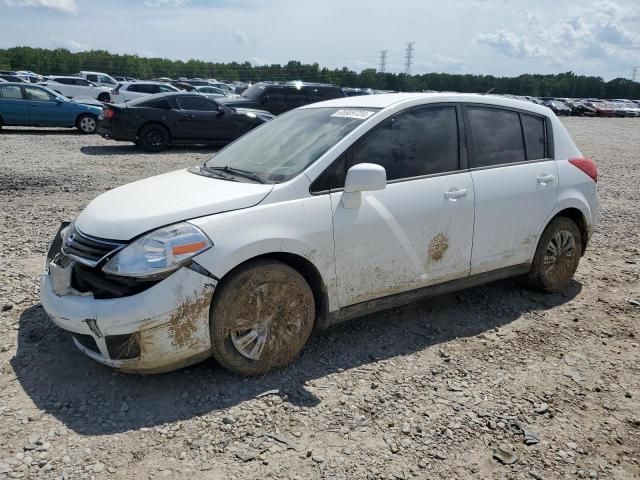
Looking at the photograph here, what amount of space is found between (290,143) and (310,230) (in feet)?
2.90

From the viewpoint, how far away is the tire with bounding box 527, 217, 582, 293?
496 cm

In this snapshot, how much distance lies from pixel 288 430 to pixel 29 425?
1413 millimetres

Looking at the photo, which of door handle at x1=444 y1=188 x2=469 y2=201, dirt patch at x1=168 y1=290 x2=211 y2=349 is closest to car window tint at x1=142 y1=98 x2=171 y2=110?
door handle at x1=444 y1=188 x2=469 y2=201

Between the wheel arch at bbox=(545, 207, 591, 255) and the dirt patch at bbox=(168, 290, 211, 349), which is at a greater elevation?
the wheel arch at bbox=(545, 207, 591, 255)

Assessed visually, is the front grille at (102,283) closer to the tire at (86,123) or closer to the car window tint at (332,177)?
the car window tint at (332,177)

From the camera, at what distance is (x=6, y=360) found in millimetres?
3713

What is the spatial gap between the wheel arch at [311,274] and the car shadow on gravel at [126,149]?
1092 cm

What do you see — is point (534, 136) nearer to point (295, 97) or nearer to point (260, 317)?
point (260, 317)

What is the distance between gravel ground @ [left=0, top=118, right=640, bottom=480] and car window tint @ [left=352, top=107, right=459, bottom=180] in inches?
49.7

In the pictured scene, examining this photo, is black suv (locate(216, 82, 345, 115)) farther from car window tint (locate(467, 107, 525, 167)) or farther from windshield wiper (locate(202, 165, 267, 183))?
windshield wiper (locate(202, 165, 267, 183))

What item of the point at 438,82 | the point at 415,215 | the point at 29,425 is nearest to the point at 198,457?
the point at 29,425

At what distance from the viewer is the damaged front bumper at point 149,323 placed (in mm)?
3125

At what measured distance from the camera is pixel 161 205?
346cm

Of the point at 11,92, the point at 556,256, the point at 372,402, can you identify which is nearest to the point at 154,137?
the point at 11,92
